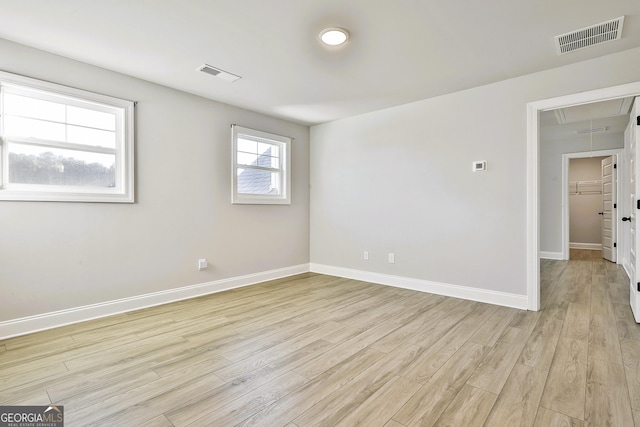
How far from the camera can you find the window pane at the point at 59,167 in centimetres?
267

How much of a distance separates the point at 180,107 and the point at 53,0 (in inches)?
63.0

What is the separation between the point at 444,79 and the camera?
3324mm

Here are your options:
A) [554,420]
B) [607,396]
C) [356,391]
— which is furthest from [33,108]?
[607,396]

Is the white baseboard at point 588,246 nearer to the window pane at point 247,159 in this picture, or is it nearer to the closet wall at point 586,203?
the closet wall at point 586,203

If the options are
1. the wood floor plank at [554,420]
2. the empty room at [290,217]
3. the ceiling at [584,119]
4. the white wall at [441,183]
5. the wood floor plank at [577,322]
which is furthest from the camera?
the ceiling at [584,119]

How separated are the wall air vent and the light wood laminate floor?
2.51m

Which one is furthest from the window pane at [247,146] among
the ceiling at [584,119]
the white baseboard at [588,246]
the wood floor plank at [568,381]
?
the white baseboard at [588,246]

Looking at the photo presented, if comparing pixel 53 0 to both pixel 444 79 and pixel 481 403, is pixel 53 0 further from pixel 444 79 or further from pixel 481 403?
pixel 481 403

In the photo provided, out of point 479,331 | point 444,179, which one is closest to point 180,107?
point 444,179

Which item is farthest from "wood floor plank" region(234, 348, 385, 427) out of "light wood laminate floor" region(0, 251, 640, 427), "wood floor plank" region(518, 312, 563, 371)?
"wood floor plank" region(518, 312, 563, 371)

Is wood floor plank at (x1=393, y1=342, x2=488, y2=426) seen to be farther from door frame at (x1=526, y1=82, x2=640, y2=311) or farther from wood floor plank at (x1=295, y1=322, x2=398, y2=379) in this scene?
door frame at (x1=526, y1=82, x2=640, y2=311)

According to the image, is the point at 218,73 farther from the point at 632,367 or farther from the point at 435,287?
the point at 632,367

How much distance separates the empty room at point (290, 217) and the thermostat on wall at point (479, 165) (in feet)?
0.10

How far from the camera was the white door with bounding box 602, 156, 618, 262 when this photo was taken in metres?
5.86
